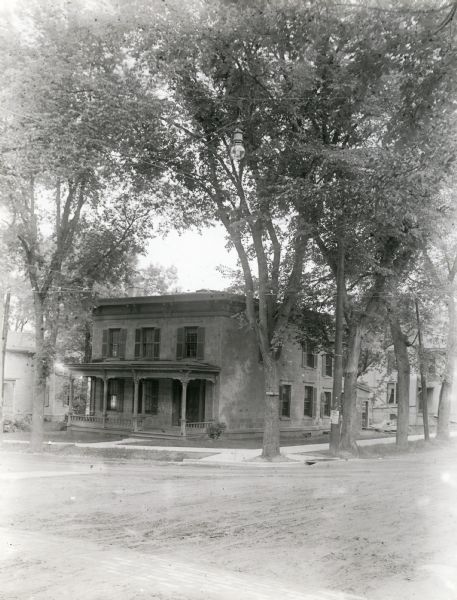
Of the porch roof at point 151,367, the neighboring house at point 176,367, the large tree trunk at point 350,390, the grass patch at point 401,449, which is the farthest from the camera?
the neighboring house at point 176,367

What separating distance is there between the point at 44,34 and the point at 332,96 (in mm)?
8659

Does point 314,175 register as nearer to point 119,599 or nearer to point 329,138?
point 329,138

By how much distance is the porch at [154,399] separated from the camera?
28797 mm

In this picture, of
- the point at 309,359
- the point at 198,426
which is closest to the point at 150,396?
the point at 198,426

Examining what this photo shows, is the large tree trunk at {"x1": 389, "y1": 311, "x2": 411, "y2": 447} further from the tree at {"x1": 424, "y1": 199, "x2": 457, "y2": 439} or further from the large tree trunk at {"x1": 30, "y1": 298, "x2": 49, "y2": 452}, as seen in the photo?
the large tree trunk at {"x1": 30, "y1": 298, "x2": 49, "y2": 452}

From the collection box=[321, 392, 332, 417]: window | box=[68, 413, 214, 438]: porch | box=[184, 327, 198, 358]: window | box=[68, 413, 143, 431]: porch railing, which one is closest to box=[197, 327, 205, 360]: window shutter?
box=[184, 327, 198, 358]: window

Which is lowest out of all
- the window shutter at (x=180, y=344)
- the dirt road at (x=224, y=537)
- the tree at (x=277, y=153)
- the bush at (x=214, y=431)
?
the bush at (x=214, y=431)

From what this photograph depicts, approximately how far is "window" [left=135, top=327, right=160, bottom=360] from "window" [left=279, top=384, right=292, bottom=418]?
7572mm

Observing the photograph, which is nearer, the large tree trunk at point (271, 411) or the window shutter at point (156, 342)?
the large tree trunk at point (271, 411)

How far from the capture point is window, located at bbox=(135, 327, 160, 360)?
32.0 metres

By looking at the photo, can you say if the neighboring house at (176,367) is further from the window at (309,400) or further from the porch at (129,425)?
the window at (309,400)

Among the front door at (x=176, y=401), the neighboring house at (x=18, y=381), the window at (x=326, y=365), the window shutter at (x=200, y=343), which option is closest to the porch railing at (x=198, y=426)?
the front door at (x=176, y=401)

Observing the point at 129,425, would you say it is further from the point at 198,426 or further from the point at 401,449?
the point at 401,449

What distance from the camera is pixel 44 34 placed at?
1778cm
